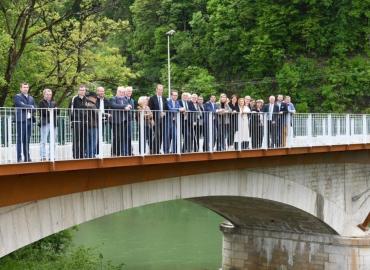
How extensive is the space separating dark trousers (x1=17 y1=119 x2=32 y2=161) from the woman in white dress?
226 inches

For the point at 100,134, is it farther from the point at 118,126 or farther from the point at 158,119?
the point at 158,119

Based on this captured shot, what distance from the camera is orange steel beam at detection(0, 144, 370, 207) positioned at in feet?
32.5

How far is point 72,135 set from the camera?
1069 centimetres

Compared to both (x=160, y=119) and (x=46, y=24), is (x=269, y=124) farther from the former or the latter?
(x=46, y=24)

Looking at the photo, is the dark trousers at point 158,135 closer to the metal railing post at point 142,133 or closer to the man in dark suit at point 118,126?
the metal railing post at point 142,133

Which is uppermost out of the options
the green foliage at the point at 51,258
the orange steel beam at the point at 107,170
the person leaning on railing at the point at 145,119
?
the person leaning on railing at the point at 145,119

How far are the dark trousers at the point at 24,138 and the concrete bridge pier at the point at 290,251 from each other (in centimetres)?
1409

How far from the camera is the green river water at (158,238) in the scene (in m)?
23.9

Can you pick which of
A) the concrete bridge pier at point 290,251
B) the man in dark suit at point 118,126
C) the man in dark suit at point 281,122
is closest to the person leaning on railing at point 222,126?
the man in dark suit at point 281,122

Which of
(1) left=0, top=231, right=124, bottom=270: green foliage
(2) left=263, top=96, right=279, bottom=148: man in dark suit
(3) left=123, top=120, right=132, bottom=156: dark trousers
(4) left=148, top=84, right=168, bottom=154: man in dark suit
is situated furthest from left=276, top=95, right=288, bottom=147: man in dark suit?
(1) left=0, top=231, right=124, bottom=270: green foliage

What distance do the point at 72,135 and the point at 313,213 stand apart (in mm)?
11236

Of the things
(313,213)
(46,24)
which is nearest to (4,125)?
(46,24)

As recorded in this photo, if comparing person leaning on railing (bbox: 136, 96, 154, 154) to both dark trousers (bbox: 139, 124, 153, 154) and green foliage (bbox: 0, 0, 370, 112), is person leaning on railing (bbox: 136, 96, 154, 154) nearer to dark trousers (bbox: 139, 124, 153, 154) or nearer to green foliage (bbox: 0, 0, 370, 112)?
dark trousers (bbox: 139, 124, 153, 154)

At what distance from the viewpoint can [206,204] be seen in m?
21.7
